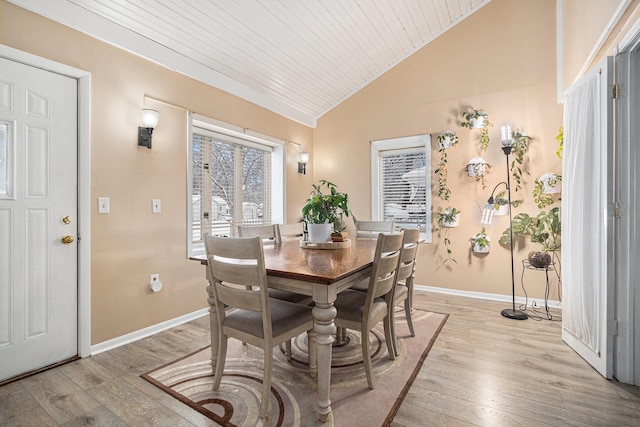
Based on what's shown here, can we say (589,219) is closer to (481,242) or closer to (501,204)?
(501,204)

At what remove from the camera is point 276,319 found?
5.42 feet

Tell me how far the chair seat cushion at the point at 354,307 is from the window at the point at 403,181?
220 centimetres

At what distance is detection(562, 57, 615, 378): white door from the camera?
1886 mm

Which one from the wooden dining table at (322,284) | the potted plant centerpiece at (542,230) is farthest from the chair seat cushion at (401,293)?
the potted plant centerpiece at (542,230)

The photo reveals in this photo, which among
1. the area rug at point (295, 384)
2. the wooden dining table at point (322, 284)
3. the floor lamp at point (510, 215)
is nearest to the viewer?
the wooden dining table at point (322, 284)

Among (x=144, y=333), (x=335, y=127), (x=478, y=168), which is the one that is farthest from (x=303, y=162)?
(x=144, y=333)

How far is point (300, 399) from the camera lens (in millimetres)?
1713

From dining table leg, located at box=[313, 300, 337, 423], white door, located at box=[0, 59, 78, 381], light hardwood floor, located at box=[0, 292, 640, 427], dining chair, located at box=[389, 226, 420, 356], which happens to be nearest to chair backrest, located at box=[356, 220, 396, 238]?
dining chair, located at box=[389, 226, 420, 356]

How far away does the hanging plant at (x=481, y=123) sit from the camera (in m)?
3.51

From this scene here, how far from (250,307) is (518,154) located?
331 cm

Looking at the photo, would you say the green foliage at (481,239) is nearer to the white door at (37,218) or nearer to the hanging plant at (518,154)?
the hanging plant at (518,154)

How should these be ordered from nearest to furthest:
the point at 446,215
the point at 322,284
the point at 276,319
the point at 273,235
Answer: the point at 322,284
the point at 276,319
the point at 273,235
the point at 446,215

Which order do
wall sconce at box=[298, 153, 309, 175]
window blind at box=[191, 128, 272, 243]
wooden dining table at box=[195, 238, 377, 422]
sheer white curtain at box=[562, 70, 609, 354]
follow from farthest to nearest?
wall sconce at box=[298, 153, 309, 175], window blind at box=[191, 128, 272, 243], sheer white curtain at box=[562, 70, 609, 354], wooden dining table at box=[195, 238, 377, 422]

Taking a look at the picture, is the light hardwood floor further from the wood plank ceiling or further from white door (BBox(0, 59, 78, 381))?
the wood plank ceiling
